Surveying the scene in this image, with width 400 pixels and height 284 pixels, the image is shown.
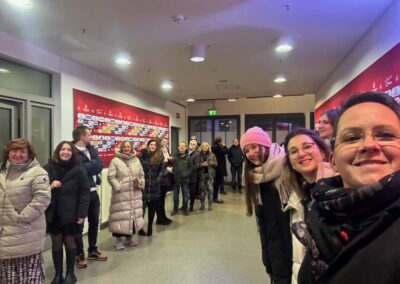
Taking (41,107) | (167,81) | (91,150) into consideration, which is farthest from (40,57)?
(167,81)

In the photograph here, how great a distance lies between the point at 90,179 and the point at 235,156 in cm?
588

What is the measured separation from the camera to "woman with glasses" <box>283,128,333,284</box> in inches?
53.6

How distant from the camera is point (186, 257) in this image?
12.0 ft

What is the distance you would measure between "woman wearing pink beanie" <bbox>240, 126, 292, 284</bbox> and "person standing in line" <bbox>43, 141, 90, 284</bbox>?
1836 mm

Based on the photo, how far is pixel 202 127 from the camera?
10.4 metres

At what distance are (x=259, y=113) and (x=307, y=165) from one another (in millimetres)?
8585

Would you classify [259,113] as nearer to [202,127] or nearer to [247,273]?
[202,127]

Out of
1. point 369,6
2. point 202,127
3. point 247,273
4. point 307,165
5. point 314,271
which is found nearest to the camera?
point 314,271

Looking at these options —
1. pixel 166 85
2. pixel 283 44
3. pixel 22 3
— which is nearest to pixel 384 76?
pixel 283 44

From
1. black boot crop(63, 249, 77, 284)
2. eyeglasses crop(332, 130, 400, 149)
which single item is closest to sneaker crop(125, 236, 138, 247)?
black boot crop(63, 249, 77, 284)

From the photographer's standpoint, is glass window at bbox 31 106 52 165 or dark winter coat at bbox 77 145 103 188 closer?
dark winter coat at bbox 77 145 103 188

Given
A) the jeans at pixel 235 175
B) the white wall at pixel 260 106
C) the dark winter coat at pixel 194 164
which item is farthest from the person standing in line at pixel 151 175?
the white wall at pixel 260 106

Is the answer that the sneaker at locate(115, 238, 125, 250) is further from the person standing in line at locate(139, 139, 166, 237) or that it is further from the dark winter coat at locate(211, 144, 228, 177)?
the dark winter coat at locate(211, 144, 228, 177)

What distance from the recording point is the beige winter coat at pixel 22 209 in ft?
7.93
